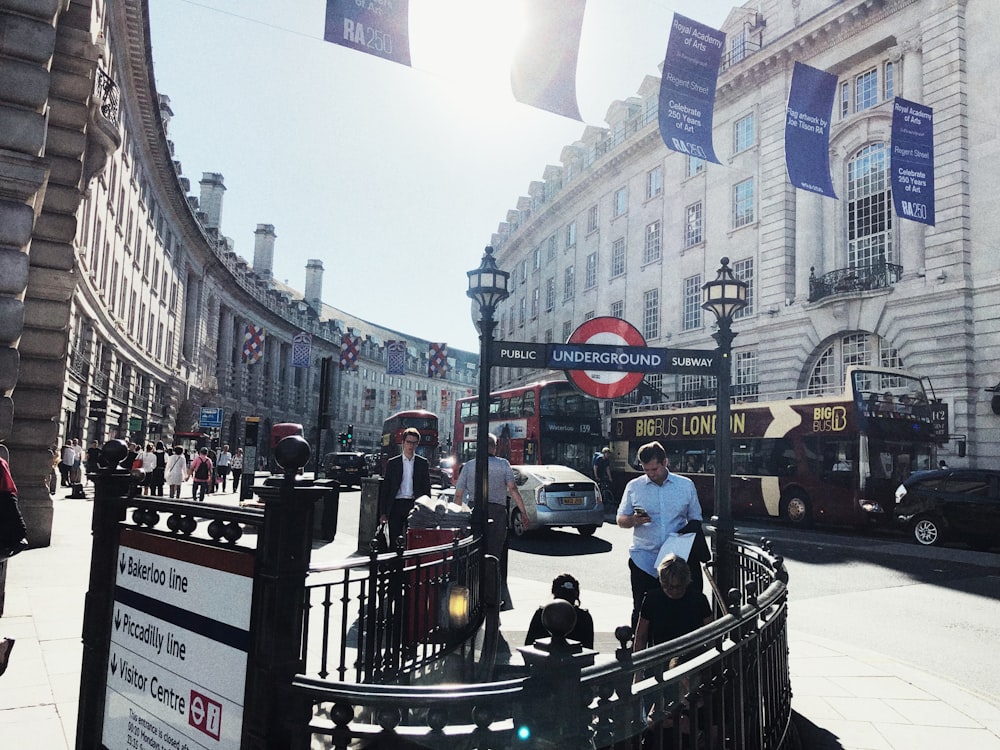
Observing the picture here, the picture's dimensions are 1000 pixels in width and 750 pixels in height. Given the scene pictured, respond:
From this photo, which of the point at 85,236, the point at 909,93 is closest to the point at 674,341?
the point at 909,93

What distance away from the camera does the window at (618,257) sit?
140 feet

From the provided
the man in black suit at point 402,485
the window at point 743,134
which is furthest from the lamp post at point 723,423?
the window at point 743,134

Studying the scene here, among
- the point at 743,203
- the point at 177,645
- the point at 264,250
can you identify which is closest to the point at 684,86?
the point at 177,645

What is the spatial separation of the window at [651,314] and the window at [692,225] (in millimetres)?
3315

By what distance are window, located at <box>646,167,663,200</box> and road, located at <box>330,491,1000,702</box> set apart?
25.5m

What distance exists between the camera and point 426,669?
5617 mm

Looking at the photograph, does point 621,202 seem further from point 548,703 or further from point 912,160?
point 548,703

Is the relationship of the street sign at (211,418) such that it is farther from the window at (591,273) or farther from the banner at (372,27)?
the banner at (372,27)

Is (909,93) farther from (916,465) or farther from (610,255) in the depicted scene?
(610,255)

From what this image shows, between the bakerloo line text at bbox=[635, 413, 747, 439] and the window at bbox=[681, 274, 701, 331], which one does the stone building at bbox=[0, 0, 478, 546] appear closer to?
the bakerloo line text at bbox=[635, 413, 747, 439]

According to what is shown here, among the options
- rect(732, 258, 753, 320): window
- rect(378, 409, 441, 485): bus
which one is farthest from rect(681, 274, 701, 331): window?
rect(378, 409, 441, 485): bus

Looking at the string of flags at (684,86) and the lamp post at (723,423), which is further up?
the string of flags at (684,86)

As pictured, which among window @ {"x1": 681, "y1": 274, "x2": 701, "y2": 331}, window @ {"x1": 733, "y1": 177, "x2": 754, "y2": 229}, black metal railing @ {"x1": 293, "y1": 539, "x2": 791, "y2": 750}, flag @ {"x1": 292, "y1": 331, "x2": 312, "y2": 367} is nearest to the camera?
black metal railing @ {"x1": 293, "y1": 539, "x2": 791, "y2": 750}

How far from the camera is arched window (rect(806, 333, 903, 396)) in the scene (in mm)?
26578
